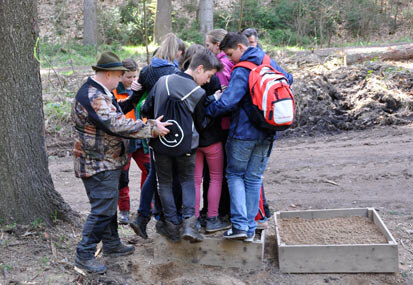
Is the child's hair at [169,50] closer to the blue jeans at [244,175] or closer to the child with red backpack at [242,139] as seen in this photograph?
the child with red backpack at [242,139]

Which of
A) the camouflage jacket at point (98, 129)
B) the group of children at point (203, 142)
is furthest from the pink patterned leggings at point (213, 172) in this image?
the camouflage jacket at point (98, 129)

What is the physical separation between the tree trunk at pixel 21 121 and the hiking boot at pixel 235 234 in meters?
1.98

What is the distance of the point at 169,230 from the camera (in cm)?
454

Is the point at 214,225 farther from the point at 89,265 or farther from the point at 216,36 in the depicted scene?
the point at 216,36

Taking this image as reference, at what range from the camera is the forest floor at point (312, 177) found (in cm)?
446

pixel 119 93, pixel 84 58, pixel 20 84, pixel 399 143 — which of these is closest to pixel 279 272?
pixel 119 93

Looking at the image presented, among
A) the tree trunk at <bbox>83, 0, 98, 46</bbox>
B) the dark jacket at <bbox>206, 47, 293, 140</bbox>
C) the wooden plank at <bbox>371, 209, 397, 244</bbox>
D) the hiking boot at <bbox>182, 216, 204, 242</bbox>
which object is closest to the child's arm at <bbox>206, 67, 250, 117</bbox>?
the dark jacket at <bbox>206, 47, 293, 140</bbox>

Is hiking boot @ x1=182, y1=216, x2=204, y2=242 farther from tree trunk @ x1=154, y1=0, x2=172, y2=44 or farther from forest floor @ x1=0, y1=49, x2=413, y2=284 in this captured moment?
tree trunk @ x1=154, y1=0, x2=172, y2=44

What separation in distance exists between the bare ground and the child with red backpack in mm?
675

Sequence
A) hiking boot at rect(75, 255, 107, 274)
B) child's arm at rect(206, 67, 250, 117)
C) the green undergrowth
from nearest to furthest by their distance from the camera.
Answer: hiking boot at rect(75, 255, 107, 274) < child's arm at rect(206, 67, 250, 117) < the green undergrowth

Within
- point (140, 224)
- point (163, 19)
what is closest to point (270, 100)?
point (140, 224)

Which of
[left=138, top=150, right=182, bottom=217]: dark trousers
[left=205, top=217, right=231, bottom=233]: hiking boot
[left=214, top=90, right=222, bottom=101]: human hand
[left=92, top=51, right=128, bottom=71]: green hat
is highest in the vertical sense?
[left=92, top=51, right=128, bottom=71]: green hat

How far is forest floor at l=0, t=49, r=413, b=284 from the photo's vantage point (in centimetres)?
446

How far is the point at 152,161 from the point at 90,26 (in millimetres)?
19031
